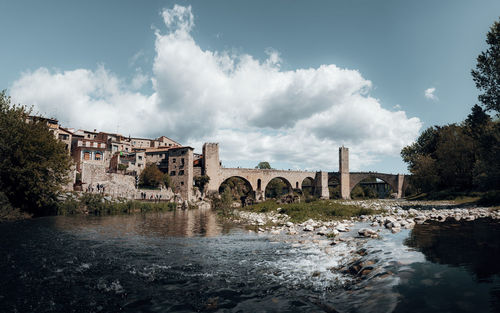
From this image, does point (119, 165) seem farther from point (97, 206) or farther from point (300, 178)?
point (300, 178)

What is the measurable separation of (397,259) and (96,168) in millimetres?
47467

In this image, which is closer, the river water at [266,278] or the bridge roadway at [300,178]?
the river water at [266,278]

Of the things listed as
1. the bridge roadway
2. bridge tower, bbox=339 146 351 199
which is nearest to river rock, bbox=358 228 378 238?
the bridge roadway

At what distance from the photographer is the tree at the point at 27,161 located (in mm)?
22906

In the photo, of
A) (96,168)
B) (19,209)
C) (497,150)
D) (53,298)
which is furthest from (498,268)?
(96,168)

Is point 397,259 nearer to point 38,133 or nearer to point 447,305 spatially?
point 447,305

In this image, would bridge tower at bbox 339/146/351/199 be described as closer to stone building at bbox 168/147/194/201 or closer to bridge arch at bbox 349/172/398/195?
bridge arch at bbox 349/172/398/195

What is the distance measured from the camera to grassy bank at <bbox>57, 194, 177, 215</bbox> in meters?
29.6

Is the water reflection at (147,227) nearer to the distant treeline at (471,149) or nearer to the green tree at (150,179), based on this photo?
the distant treeline at (471,149)

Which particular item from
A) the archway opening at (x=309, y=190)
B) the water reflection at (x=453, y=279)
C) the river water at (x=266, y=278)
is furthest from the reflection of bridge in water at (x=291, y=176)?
the water reflection at (x=453, y=279)

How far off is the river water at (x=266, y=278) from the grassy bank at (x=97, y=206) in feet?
72.7

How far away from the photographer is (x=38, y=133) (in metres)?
25.0

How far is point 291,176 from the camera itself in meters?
71.6

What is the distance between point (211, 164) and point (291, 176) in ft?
76.5
